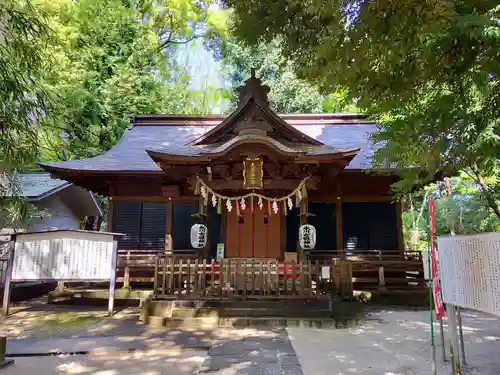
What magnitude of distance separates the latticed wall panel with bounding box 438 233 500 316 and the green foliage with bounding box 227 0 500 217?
888 mm

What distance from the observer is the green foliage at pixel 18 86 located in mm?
4289

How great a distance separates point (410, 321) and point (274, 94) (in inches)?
837

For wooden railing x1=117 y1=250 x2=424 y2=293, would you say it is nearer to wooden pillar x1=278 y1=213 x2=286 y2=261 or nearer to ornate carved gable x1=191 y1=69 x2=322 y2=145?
wooden pillar x1=278 y1=213 x2=286 y2=261

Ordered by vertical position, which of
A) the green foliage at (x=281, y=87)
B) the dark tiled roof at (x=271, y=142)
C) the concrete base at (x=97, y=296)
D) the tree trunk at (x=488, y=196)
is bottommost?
the concrete base at (x=97, y=296)

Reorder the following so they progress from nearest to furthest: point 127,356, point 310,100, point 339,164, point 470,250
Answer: point 470,250, point 127,356, point 339,164, point 310,100

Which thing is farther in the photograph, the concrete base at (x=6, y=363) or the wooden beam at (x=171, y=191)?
the wooden beam at (x=171, y=191)

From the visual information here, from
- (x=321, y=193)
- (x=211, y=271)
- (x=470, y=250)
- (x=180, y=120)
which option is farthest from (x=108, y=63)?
(x=470, y=250)

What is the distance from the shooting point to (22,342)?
19.8 ft

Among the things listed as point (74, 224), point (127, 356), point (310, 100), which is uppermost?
point (310, 100)

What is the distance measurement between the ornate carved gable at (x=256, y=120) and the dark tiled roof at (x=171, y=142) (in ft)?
2.82

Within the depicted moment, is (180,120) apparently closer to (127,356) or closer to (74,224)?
(74,224)

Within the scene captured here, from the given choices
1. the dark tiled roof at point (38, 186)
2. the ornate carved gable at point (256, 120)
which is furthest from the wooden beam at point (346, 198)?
the dark tiled roof at point (38, 186)

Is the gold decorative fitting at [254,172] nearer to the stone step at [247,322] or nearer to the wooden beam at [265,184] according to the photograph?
the wooden beam at [265,184]

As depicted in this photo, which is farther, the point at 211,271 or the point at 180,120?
the point at 180,120
